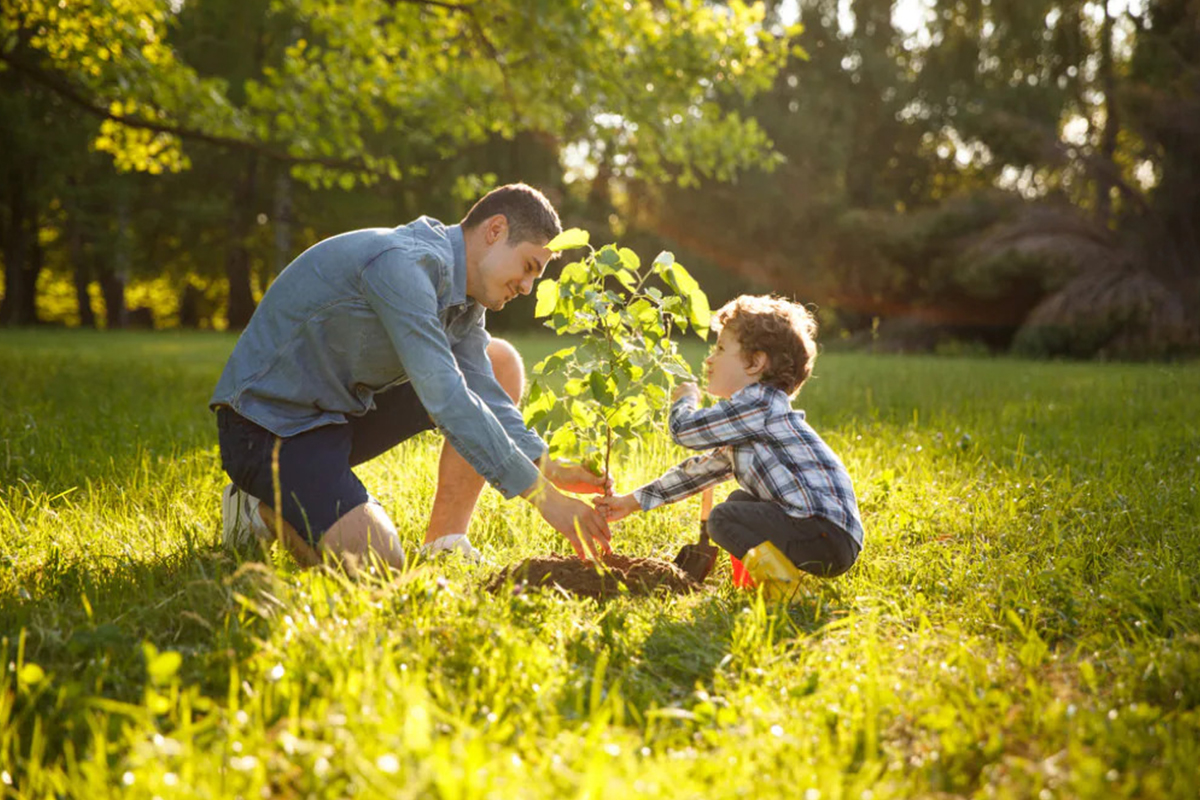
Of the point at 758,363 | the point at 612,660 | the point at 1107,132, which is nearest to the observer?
the point at 612,660

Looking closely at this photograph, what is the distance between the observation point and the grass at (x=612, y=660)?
174cm

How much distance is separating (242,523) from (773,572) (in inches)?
81.9

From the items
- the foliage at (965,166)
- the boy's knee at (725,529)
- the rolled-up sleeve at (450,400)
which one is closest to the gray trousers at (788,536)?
the boy's knee at (725,529)

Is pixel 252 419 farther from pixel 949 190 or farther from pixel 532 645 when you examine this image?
pixel 949 190

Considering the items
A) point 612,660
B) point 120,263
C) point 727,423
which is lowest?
point 612,660

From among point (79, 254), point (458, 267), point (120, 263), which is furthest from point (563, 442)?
point (79, 254)

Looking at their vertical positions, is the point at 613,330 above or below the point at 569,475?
above

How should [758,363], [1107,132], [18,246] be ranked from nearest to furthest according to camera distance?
[758,363]
[1107,132]
[18,246]

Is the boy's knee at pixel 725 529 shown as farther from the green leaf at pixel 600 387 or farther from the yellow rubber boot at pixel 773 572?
the green leaf at pixel 600 387

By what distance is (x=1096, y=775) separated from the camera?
5.41 feet

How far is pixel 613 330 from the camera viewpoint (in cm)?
298

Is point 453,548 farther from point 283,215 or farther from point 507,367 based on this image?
point 283,215

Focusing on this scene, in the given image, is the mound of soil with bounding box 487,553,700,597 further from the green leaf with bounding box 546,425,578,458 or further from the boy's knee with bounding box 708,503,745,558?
the green leaf with bounding box 546,425,578,458

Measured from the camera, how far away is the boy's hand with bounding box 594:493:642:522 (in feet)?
10.7
